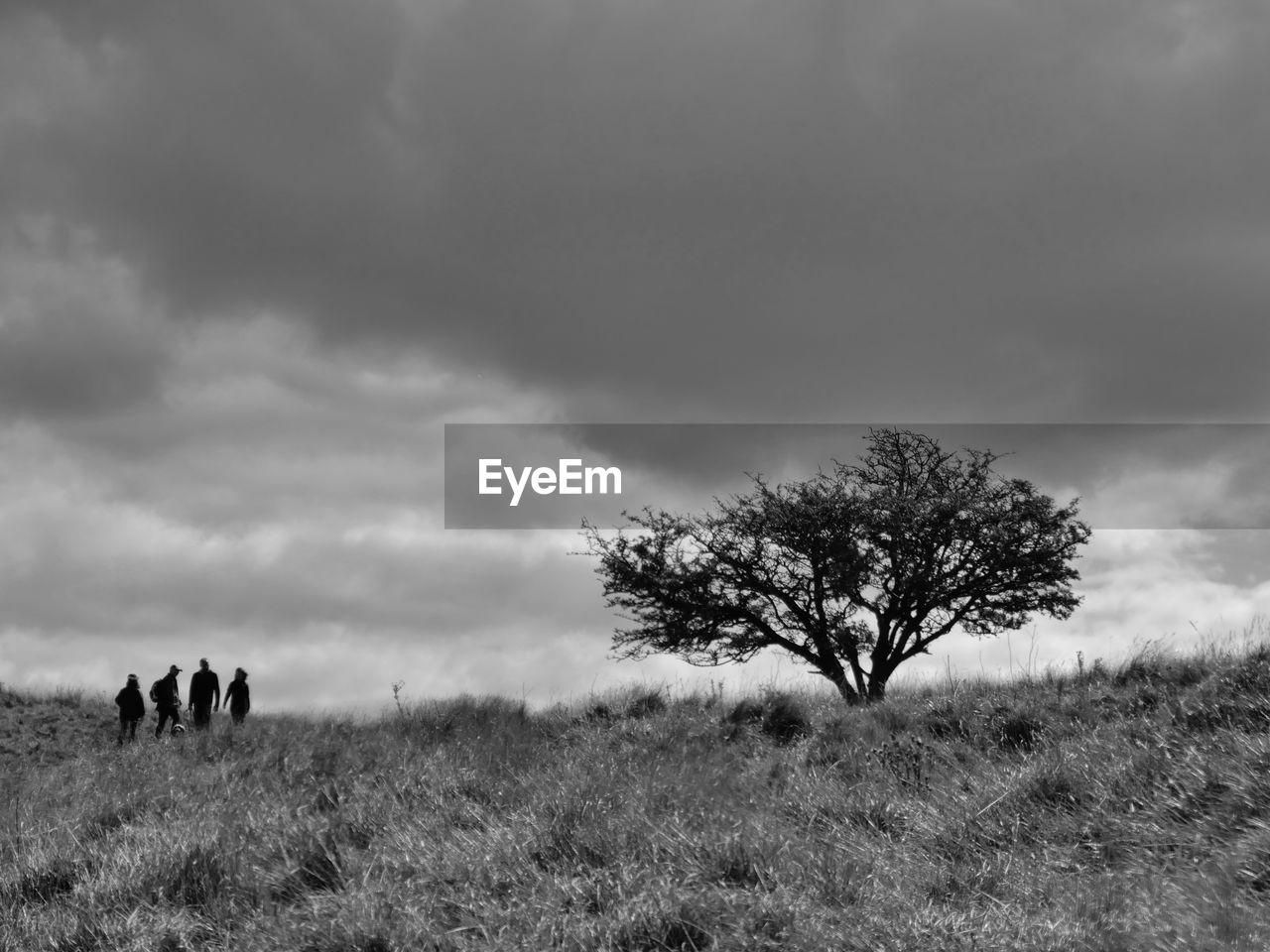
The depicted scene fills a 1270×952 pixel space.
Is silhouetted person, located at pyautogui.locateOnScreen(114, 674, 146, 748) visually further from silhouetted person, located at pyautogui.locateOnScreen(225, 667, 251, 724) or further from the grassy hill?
the grassy hill

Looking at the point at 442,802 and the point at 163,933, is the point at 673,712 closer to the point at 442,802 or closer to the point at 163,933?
the point at 442,802

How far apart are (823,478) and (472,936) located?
23.5 metres

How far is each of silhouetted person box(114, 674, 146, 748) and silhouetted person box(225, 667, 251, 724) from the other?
1887 millimetres

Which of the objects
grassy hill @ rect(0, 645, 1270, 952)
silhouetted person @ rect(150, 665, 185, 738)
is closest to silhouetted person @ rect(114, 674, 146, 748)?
silhouetted person @ rect(150, 665, 185, 738)

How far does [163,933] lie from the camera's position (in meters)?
7.35

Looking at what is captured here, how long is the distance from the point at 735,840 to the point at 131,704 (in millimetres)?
20258

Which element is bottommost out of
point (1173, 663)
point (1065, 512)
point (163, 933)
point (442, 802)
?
point (163, 933)

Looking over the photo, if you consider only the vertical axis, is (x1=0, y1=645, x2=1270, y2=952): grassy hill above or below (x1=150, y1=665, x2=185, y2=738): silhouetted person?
below

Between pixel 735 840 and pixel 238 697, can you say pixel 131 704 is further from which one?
pixel 735 840

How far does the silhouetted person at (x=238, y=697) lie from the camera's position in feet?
80.3

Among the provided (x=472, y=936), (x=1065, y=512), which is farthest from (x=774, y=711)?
(x=1065, y=512)

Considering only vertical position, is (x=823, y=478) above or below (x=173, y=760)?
above

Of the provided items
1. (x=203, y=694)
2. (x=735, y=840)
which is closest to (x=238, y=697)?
(x=203, y=694)

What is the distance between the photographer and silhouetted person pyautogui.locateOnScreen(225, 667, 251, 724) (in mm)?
24484
